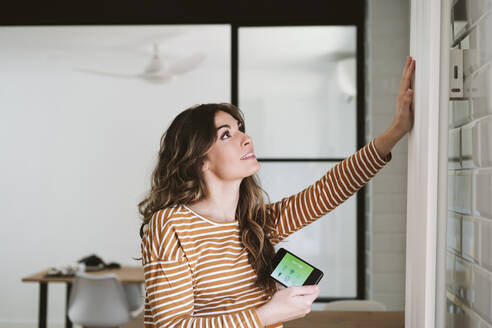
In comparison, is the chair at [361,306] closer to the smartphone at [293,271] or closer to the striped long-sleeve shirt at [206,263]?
the striped long-sleeve shirt at [206,263]

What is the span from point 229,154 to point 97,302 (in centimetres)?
234

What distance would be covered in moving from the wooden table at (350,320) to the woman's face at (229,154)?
1.84 ft

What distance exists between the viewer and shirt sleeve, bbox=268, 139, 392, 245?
4.31 feet

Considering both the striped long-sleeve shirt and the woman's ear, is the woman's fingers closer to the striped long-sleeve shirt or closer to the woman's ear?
the striped long-sleeve shirt

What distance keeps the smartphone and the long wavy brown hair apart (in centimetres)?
8

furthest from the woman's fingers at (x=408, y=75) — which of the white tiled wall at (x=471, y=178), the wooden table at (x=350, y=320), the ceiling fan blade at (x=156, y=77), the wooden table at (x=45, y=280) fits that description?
the ceiling fan blade at (x=156, y=77)

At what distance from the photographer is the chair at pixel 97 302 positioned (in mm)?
3193

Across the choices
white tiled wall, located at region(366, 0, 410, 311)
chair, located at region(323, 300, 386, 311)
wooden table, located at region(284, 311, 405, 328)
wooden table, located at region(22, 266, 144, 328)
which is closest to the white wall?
wooden table, located at region(22, 266, 144, 328)

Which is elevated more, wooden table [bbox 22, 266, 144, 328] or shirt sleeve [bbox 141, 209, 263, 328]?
shirt sleeve [bbox 141, 209, 263, 328]

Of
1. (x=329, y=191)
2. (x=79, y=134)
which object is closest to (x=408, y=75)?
(x=329, y=191)

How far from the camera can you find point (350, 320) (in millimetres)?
1631

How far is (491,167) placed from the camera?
87cm

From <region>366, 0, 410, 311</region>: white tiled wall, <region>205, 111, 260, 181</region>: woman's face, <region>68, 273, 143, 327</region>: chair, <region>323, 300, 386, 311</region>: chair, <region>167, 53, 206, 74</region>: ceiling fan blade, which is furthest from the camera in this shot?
<region>167, 53, 206, 74</region>: ceiling fan blade

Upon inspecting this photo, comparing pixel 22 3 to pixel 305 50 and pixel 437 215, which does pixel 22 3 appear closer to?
pixel 305 50
